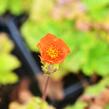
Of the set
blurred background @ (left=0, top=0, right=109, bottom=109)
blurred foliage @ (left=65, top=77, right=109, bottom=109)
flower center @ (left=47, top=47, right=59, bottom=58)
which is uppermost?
flower center @ (left=47, top=47, right=59, bottom=58)

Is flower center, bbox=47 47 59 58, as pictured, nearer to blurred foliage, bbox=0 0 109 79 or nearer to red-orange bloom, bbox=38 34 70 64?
red-orange bloom, bbox=38 34 70 64

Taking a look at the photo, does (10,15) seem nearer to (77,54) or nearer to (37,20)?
(37,20)

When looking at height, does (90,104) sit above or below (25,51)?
above

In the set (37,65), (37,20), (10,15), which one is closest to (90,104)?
(37,65)

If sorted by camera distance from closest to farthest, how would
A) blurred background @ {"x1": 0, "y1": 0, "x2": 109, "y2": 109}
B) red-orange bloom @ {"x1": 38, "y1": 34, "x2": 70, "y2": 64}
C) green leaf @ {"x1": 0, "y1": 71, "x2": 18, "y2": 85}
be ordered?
red-orange bloom @ {"x1": 38, "y1": 34, "x2": 70, "y2": 64}, green leaf @ {"x1": 0, "y1": 71, "x2": 18, "y2": 85}, blurred background @ {"x1": 0, "y1": 0, "x2": 109, "y2": 109}

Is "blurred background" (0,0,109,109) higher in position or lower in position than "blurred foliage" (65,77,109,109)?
lower

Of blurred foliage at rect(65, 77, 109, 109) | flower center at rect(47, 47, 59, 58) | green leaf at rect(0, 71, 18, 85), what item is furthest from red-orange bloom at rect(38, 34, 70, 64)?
green leaf at rect(0, 71, 18, 85)

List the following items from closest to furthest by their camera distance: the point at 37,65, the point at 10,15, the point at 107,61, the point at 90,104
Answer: the point at 90,104
the point at 107,61
the point at 37,65
the point at 10,15

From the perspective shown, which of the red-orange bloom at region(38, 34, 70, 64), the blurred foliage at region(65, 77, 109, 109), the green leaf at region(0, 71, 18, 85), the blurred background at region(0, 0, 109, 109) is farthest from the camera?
the blurred background at region(0, 0, 109, 109)
